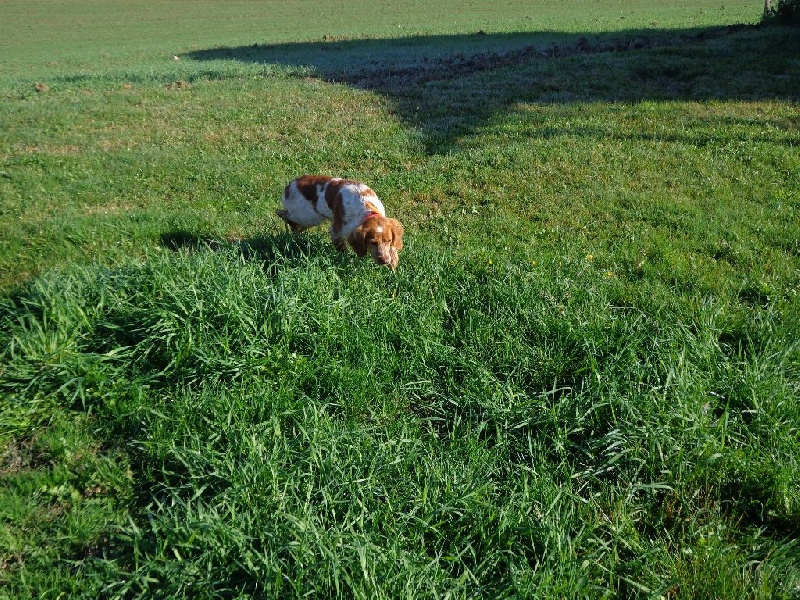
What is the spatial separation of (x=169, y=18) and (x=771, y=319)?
53.8m

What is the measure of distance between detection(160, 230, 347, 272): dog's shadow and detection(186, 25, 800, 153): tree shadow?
4079 millimetres

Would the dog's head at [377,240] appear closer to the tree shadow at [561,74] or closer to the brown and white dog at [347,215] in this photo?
the brown and white dog at [347,215]

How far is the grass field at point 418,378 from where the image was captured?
9.11 ft

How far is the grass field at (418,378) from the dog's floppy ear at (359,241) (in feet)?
0.62

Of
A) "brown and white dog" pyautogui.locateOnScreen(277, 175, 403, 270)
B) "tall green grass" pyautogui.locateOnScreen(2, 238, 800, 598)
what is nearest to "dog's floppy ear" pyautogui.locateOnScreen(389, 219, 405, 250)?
"brown and white dog" pyautogui.locateOnScreen(277, 175, 403, 270)

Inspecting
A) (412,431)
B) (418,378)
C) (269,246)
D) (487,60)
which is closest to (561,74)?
(487,60)

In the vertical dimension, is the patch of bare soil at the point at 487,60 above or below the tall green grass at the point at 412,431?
above

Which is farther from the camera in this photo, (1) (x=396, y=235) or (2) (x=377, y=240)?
(1) (x=396, y=235)

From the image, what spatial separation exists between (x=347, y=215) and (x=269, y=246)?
1.00 metres

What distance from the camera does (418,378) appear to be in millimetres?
4082

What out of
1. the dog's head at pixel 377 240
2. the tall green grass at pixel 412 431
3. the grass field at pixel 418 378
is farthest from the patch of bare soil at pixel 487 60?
the tall green grass at pixel 412 431

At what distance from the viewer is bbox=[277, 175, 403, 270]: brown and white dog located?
5199 mm

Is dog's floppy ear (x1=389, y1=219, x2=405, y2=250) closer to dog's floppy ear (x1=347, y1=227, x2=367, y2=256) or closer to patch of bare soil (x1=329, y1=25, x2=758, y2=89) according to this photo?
dog's floppy ear (x1=347, y1=227, x2=367, y2=256)

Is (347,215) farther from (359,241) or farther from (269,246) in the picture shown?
(269,246)
